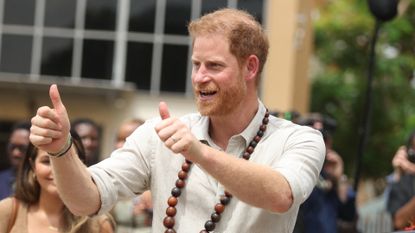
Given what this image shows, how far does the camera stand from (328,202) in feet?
23.9

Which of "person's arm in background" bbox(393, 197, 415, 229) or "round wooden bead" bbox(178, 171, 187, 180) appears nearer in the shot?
"round wooden bead" bbox(178, 171, 187, 180)

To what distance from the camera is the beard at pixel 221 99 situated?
11.9ft

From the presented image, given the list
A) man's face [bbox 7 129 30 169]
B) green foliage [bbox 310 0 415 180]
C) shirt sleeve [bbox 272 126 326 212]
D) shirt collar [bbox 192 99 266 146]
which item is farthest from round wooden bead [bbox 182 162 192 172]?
green foliage [bbox 310 0 415 180]

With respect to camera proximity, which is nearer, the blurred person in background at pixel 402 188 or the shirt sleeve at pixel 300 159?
the shirt sleeve at pixel 300 159

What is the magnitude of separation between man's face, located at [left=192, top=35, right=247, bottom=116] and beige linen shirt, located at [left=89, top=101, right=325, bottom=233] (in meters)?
0.23

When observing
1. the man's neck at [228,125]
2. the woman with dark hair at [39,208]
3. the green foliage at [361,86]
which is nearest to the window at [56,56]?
the green foliage at [361,86]

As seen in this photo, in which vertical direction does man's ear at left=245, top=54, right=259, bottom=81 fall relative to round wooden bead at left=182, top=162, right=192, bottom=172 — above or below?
above

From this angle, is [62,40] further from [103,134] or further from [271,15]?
[271,15]

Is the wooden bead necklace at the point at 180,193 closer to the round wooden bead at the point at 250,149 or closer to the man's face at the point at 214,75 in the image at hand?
the round wooden bead at the point at 250,149

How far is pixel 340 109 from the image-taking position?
26.4 meters

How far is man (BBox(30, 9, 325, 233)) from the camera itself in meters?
3.36

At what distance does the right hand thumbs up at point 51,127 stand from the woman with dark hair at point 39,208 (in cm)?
141

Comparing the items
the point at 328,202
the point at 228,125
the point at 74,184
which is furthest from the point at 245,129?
the point at 328,202

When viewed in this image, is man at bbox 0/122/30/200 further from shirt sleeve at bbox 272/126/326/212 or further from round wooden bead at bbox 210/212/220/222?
shirt sleeve at bbox 272/126/326/212
